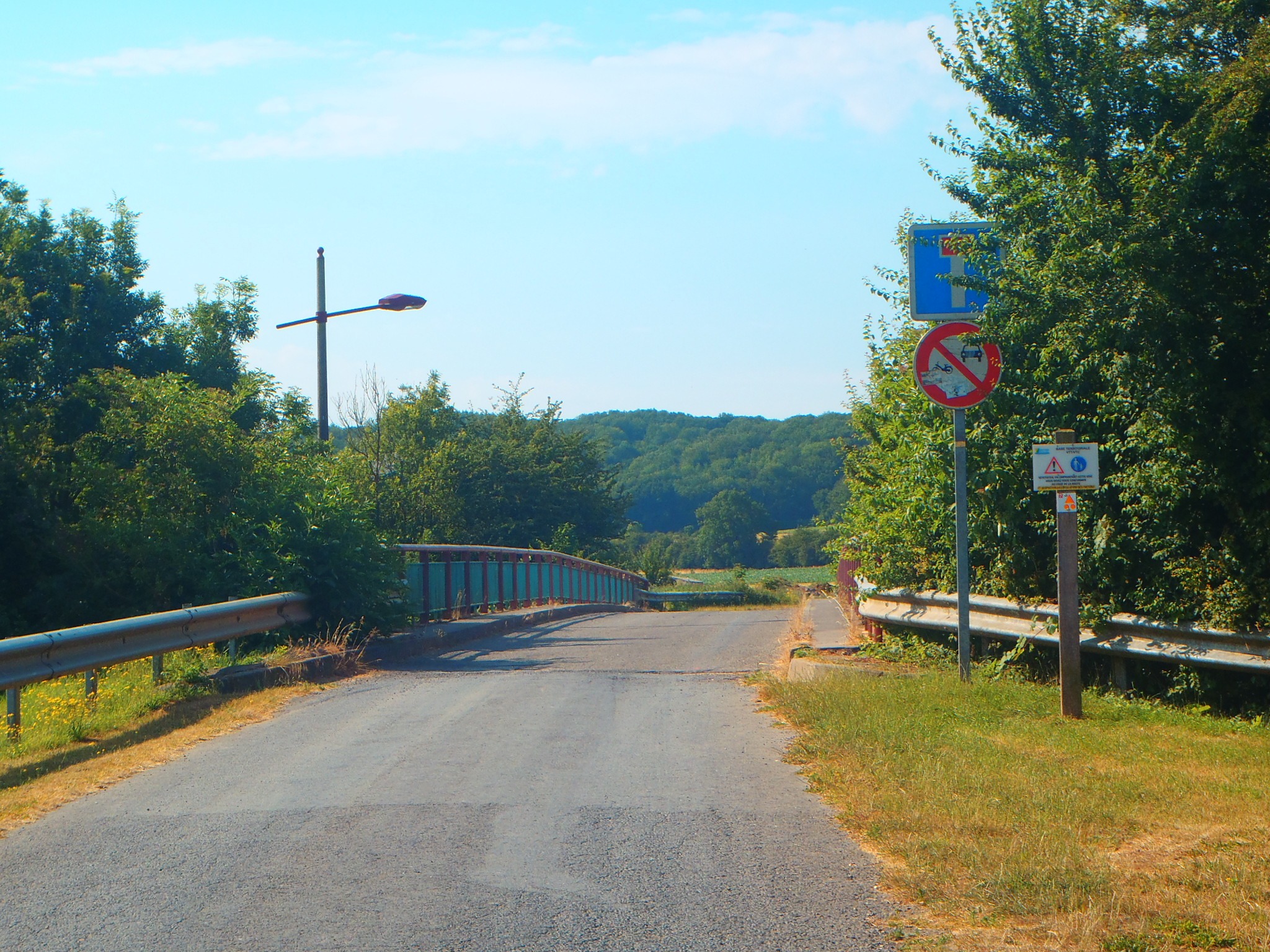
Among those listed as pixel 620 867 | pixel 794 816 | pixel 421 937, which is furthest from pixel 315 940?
pixel 794 816

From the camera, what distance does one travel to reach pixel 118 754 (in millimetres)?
6957

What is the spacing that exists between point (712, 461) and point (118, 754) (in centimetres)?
10192

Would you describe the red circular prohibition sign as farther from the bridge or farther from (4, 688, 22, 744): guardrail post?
(4, 688, 22, 744): guardrail post

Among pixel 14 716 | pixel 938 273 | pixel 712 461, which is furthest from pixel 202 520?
pixel 712 461

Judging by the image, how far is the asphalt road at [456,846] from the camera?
12.8 feet

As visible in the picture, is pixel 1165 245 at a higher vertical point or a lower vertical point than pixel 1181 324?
higher

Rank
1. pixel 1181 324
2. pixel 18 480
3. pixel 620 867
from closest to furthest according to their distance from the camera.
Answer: pixel 620 867, pixel 1181 324, pixel 18 480

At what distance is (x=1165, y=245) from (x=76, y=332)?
80.8ft

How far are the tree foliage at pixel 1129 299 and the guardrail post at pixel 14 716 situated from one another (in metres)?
6.82

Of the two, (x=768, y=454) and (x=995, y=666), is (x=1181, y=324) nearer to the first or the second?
(x=995, y=666)

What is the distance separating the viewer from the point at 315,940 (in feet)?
12.4

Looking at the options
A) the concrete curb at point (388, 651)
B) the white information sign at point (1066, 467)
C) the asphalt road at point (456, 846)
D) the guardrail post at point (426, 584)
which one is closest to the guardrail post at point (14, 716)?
the asphalt road at point (456, 846)

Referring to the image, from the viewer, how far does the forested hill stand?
9831 cm

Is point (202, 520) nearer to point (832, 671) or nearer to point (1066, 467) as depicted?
point (832, 671)
